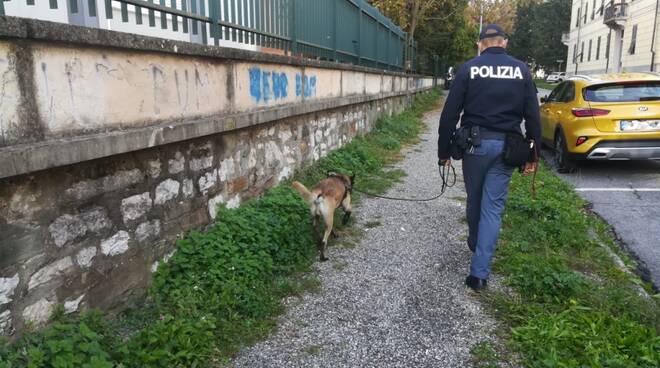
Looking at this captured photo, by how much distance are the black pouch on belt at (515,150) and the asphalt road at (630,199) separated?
177 cm

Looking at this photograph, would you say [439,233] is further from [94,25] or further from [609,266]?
[94,25]

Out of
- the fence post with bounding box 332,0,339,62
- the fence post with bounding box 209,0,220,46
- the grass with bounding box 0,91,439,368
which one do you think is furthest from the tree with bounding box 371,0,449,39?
the grass with bounding box 0,91,439,368

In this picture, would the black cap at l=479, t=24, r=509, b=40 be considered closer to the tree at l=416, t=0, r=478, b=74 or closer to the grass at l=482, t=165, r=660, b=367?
the grass at l=482, t=165, r=660, b=367

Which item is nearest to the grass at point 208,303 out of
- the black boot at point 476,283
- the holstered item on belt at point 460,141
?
the black boot at point 476,283

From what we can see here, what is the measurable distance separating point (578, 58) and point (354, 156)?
4669 cm

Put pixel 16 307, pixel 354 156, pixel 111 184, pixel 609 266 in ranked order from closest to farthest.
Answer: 1. pixel 16 307
2. pixel 111 184
3. pixel 609 266
4. pixel 354 156

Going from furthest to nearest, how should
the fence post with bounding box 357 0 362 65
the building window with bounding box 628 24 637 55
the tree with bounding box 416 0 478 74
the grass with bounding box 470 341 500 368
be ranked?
the building window with bounding box 628 24 637 55
the tree with bounding box 416 0 478 74
the fence post with bounding box 357 0 362 65
the grass with bounding box 470 341 500 368

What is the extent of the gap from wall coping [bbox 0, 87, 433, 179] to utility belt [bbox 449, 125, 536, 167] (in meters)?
2.07

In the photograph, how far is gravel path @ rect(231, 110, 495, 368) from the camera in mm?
3078

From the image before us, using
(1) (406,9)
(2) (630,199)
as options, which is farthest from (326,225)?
(1) (406,9)

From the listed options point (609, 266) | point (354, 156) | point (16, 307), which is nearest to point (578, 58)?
point (354, 156)

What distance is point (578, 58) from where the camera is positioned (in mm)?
47031

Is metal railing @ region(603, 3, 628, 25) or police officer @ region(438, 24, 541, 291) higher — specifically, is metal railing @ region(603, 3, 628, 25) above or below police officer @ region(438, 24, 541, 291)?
above

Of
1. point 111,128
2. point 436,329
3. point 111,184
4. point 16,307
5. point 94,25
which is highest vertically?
point 94,25
